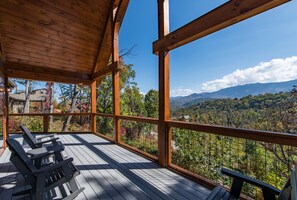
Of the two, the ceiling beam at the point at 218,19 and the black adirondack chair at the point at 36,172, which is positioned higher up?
the ceiling beam at the point at 218,19

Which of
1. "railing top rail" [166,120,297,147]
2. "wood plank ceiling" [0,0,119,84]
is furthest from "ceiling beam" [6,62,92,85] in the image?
"railing top rail" [166,120,297,147]

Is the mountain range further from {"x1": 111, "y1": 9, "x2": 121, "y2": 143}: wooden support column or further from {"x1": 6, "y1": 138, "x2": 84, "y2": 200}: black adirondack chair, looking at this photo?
{"x1": 6, "y1": 138, "x2": 84, "y2": 200}: black adirondack chair

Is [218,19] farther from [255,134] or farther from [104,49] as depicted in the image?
[104,49]

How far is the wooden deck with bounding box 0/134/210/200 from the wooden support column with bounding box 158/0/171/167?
1.10 feet

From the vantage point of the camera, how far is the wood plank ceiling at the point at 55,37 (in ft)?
18.9

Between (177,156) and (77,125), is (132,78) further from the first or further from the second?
(177,156)

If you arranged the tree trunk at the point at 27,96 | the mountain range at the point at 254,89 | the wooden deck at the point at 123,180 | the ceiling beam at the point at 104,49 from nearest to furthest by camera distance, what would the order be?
the wooden deck at the point at 123,180 → the mountain range at the point at 254,89 → the ceiling beam at the point at 104,49 → the tree trunk at the point at 27,96

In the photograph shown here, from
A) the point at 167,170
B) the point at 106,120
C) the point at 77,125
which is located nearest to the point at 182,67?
the point at 106,120

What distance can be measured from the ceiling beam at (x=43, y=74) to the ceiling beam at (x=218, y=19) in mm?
5346

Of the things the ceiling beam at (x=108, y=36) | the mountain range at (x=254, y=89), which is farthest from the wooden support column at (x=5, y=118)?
the mountain range at (x=254, y=89)

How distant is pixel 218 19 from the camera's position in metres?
2.63

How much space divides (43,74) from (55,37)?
5.11 feet

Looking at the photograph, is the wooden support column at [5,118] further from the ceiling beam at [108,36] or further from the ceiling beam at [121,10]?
the ceiling beam at [121,10]

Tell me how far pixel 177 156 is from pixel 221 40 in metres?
6.70
